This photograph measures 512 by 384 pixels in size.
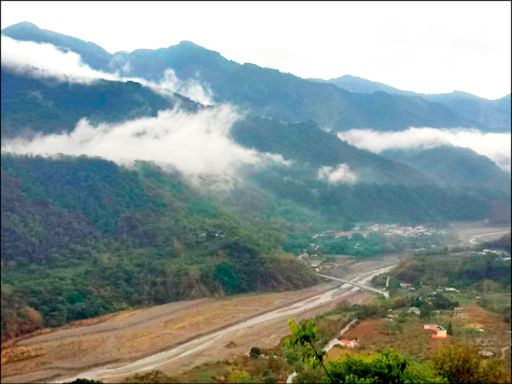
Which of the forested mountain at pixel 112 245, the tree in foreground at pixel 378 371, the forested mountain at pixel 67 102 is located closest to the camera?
the tree in foreground at pixel 378 371

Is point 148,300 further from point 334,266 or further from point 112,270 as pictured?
point 334,266

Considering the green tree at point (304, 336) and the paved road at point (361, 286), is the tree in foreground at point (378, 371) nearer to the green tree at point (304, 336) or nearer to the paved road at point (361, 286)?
the green tree at point (304, 336)

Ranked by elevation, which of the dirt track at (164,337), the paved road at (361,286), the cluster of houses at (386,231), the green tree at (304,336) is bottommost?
the dirt track at (164,337)

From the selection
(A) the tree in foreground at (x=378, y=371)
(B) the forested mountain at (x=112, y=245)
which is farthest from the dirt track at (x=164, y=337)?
(A) the tree in foreground at (x=378, y=371)

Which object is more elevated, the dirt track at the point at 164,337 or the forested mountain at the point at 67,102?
the forested mountain at the point at 67,102

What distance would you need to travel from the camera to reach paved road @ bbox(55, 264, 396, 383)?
109 ft

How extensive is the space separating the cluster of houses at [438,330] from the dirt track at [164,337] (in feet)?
29.9

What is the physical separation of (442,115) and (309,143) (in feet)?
260

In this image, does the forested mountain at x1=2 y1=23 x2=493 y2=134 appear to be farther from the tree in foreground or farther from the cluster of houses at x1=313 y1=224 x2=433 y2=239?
the cluster of houses at x1=313 y1=224 x2=433 y2=239

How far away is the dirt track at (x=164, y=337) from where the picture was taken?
34.1 meters

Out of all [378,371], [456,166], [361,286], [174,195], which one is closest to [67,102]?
[174,195]

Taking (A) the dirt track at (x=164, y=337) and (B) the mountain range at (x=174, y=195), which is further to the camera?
(B) the mountain range at (x=174, y=195)

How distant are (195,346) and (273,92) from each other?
5194cm

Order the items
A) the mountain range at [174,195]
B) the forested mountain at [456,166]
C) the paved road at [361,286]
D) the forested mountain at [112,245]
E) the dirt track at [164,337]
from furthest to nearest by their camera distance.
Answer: the forested mountain at [456,166], the paved road at [361,286], the mountain range at [174,195], the forested mountain at [112,245], the dirt track at [164,337]
